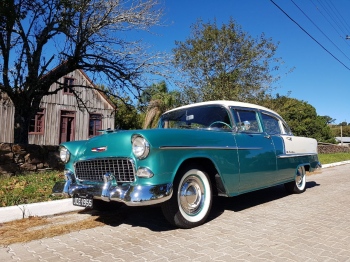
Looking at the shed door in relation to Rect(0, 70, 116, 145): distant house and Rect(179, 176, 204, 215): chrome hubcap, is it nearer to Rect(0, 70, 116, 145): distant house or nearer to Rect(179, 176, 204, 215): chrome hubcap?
Rect(0, 70, 116, 145): distant house

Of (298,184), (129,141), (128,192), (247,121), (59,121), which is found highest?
(59,121)

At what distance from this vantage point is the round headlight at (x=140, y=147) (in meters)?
3.21

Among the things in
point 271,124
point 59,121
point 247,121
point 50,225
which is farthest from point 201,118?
point 59,121

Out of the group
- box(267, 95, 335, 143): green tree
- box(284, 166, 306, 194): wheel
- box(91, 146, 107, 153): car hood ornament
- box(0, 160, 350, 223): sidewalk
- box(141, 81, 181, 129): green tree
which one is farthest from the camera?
box(267, 95, 335, 143): green tree

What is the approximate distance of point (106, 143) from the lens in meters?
3.60

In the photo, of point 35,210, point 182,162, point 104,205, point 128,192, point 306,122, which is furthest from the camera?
point 306,122

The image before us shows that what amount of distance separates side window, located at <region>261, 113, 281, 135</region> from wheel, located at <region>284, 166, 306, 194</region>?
107cm

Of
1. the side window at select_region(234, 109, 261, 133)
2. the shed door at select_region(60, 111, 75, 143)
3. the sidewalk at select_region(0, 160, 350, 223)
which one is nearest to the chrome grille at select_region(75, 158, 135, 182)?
the sidewalk at select_region(0, 160, 350, 223)

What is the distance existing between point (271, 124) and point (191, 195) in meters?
2.46

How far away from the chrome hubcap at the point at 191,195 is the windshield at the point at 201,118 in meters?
1.03

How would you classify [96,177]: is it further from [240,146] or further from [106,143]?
[240,146]

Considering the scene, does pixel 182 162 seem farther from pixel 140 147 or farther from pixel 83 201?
pixel 83 201

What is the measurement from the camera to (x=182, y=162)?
3494 mm

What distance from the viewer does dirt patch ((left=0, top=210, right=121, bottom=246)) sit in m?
3.41
